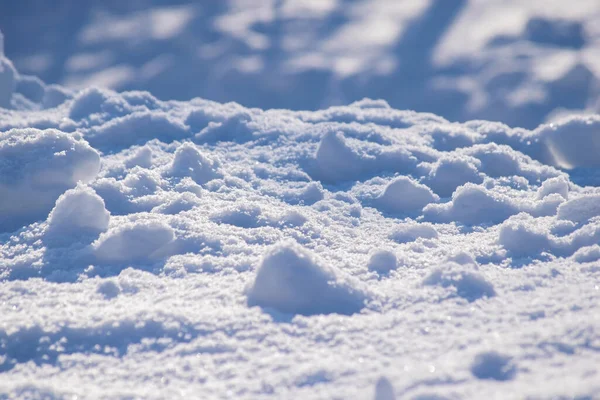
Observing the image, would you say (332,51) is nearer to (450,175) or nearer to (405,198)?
(450,175)

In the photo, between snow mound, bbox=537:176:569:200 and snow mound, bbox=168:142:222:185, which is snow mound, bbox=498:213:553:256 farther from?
snow mound, bbox=168:142:222:185

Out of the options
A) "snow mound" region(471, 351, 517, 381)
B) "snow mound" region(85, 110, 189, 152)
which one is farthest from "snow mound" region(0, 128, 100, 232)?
"snow mound" region(471, 351, 517, 381)

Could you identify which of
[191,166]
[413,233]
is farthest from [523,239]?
[191,166]

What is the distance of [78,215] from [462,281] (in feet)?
3.77

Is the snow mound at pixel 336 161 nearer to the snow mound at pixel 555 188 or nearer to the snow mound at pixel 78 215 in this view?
the snow mound at pixel 555 188

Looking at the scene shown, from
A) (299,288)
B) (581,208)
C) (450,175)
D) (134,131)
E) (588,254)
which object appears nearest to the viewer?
(299,288)

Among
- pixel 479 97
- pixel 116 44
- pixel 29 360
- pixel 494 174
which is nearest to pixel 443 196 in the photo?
pixel 494 174

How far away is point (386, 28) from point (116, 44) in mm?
2934

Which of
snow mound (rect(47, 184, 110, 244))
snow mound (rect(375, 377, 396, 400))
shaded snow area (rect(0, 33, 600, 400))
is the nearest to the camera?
snow mound (rect(375, 377, 396, 400))

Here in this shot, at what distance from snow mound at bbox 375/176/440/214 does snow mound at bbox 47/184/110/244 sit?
3.22ft

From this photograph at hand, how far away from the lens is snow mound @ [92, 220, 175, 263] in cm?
186

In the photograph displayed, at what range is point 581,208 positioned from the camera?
2006 millimetres

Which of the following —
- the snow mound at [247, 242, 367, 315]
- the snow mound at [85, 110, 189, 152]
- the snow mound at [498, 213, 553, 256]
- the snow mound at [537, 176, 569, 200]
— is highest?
the snow mound at [85, 110, 189, 152]

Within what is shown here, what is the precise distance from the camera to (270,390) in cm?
127
